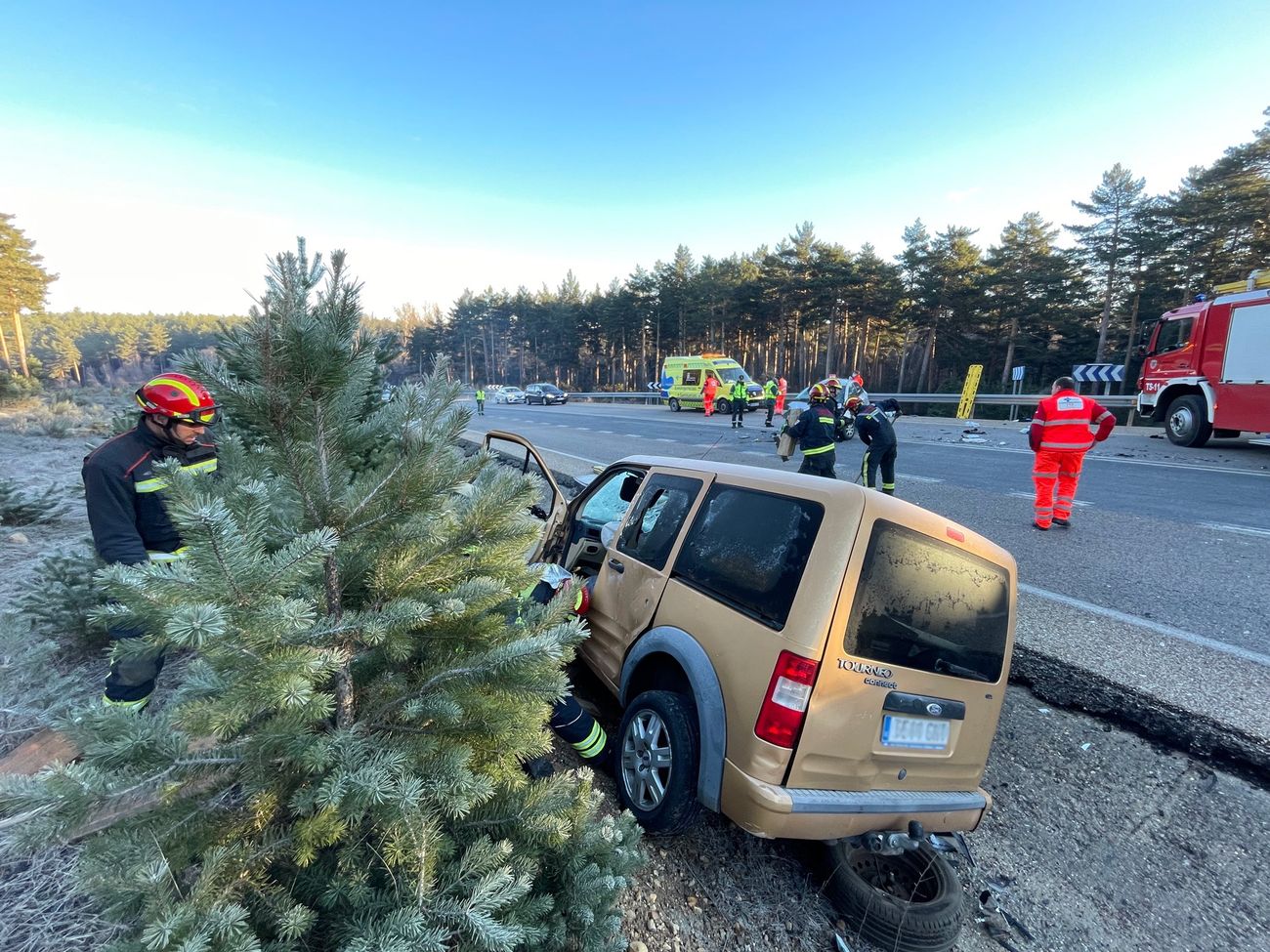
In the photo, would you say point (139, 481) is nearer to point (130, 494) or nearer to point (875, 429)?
point (130, 494)

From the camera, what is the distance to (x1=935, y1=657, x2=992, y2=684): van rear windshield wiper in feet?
7.58

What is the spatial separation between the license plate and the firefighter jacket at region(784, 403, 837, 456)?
5.66m

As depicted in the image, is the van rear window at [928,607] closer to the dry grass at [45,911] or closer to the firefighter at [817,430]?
the dry grass at [45,911]

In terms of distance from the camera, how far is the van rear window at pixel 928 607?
7.14 feet

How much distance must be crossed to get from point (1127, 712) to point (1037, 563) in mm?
2490

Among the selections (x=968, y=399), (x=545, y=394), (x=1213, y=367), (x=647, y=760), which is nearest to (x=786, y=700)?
(x=647, y=760)

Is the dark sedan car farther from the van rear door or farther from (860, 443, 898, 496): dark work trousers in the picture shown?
the van rear door

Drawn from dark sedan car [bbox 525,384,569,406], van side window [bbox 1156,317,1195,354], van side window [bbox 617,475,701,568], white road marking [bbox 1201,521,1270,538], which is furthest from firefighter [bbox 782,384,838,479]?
dark sedan car [bbox 525,384,569,406]

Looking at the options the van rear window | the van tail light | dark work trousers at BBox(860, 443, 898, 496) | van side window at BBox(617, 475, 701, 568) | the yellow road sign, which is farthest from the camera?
the yellow road sign

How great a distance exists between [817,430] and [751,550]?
570 cm

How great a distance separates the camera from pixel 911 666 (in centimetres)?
224

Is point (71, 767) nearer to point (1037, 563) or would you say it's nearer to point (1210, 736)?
point (1210, 736)

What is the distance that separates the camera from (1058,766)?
2.99m

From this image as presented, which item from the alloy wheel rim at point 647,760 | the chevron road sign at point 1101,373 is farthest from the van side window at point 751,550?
the chevron road sign at point 1101,373
